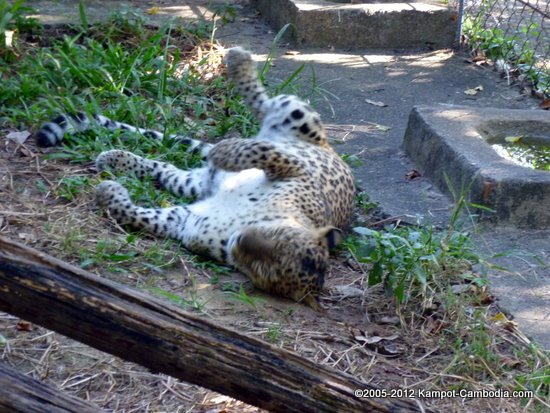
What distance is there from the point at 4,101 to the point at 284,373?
4463mm

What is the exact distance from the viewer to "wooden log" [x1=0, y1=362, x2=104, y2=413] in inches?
95.4

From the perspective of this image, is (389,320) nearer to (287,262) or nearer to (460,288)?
(460,288)

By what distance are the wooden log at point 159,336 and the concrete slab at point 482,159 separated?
279cm

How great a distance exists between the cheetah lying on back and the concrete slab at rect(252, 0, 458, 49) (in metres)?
2.88

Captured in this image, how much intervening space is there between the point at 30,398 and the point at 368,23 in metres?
7.24

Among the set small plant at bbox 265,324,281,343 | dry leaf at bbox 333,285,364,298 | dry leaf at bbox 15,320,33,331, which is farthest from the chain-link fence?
dry leaf at bbox 15,320,33,331

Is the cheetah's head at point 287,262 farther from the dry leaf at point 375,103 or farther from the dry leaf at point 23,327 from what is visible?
the dry leaf at point 375,103

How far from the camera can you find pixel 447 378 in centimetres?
422

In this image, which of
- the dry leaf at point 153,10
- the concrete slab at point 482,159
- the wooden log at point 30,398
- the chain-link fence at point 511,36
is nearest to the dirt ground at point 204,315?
the concrete slab at point 482,159

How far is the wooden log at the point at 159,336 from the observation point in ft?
8.62

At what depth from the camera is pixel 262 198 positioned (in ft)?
17.6

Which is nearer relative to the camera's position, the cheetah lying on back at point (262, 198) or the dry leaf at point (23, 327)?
the dry leaf at point (23, 327)

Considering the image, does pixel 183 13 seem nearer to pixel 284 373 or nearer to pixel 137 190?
pixel 137 190

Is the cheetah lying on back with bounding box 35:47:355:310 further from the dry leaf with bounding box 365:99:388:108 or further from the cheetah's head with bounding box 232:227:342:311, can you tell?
the dry leaf with bounding box 365:99:388:108
